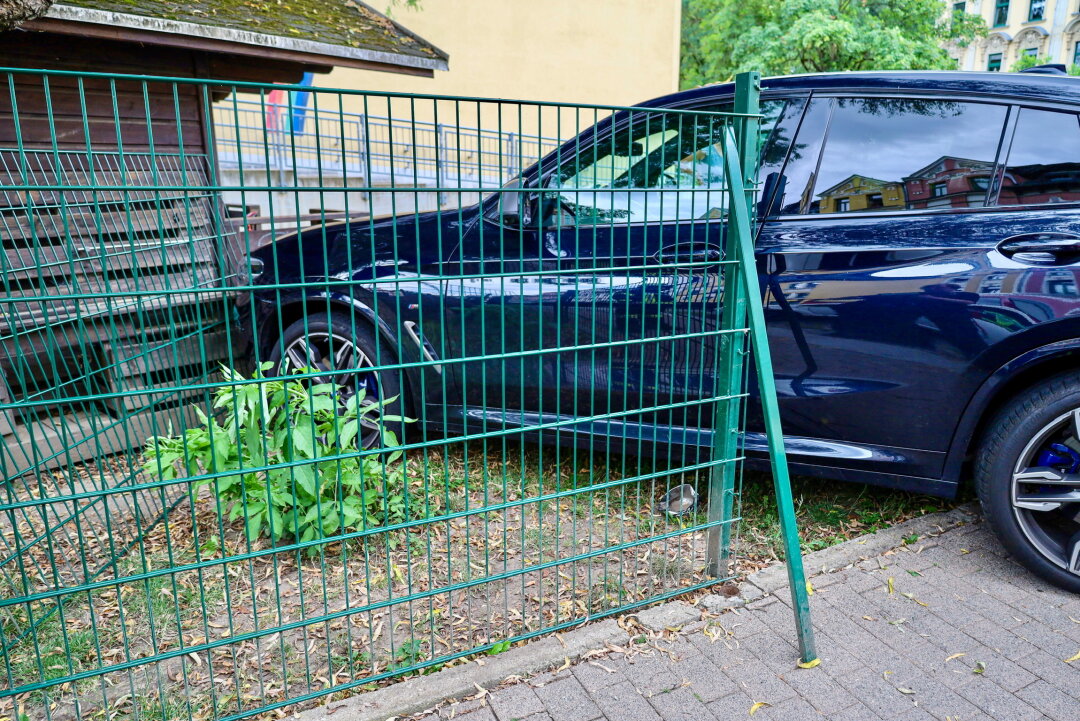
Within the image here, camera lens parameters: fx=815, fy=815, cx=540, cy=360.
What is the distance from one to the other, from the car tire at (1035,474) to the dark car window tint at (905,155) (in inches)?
30.6

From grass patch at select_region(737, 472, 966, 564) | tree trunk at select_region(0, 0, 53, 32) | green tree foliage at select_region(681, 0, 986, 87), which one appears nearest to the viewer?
tree trunk at select_region(0, 0, 53, 32)

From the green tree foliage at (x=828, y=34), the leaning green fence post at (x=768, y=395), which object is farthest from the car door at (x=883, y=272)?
the green tree foliage at (x=828, y=34)

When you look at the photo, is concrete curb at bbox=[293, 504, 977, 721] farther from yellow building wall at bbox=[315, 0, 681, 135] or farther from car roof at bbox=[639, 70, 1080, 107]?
yellow building wall at bbox=[315, 0, 681, 135]

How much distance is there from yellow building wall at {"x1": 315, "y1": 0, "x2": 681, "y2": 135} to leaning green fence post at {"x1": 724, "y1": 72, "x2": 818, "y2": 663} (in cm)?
1313

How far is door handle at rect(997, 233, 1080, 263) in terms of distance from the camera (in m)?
2.81

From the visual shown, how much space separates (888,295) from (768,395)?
786 millimetres

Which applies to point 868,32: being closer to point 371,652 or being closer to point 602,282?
point 602,282

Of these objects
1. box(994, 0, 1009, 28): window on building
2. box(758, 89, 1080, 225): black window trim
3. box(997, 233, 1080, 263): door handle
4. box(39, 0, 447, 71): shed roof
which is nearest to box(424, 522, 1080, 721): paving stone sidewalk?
box(997, 233, 1080, 263): door handle

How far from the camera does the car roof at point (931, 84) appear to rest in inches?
118

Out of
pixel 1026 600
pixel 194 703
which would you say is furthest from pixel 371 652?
pixel 1026 600

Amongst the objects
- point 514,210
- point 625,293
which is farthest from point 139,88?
point 625,293

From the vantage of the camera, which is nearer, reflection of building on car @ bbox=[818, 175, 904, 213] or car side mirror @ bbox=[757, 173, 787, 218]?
reflection of building on car @ bbox=[818, 175, 904, 213]

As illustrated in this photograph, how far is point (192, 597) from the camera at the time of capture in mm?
3016

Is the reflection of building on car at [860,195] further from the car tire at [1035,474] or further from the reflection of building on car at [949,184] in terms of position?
the car tire at [1035,474]
